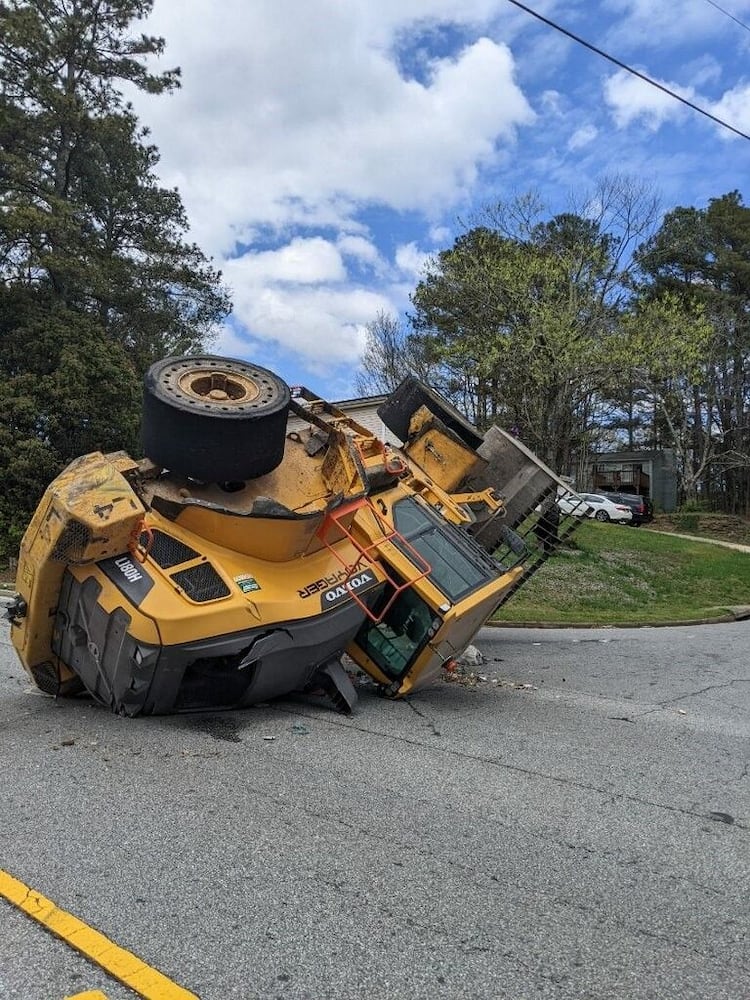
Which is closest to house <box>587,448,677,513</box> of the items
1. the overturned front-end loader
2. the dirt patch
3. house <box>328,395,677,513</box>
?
house <box>328,395,677,513</box>

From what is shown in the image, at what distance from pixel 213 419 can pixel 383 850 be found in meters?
3.11

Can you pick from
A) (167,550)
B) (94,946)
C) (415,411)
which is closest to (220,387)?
(167,550)

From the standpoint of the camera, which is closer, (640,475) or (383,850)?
(383,850)

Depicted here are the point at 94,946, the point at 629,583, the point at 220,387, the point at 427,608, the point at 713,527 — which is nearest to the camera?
the point at 94,946

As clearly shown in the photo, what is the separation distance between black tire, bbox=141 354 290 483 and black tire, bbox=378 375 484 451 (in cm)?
310

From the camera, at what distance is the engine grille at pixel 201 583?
5.40 metres

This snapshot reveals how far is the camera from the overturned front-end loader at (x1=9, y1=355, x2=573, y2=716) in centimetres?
536

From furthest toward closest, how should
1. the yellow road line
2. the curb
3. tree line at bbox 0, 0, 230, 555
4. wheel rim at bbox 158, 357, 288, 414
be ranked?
tree line at bbox 0, 0, 230, 555 < the curb < wheel rim at bbox 158, 357, 288, 414 < the yellow road line

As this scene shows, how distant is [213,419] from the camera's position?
5605 mm

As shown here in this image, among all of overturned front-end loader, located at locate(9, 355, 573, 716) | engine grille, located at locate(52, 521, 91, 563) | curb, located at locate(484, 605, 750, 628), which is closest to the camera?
engine grille, located at locate(52, 521, 91, 563)

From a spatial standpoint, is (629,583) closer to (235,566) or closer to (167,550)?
(235,566)

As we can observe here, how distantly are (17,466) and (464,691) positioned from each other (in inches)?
745

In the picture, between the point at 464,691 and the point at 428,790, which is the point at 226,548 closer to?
the point at 428,790

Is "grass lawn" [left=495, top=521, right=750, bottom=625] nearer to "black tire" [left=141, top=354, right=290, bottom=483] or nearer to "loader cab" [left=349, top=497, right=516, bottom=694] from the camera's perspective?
"loader cab" [left=349, top=497, right=516, bottom=694]
